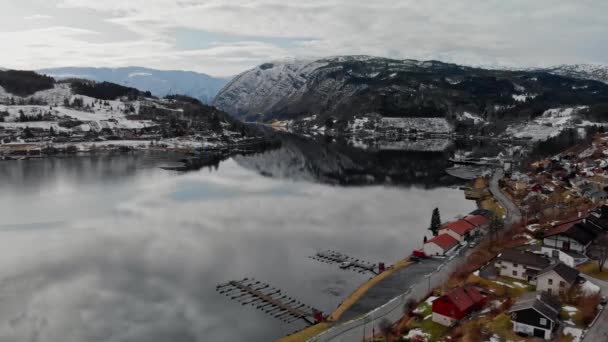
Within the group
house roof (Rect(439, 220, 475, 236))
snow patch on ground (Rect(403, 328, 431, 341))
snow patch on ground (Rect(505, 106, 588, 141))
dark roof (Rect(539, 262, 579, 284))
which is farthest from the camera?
snow patch on ground (Rect(505, 106, 588, 141))

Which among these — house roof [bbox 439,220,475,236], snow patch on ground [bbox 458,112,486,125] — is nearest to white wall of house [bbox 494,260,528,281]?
house roof [bbox 439,220,475,236]

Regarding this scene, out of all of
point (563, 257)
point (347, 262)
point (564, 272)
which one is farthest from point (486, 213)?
point (564, 272)

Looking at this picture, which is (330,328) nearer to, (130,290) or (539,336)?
(539,336)

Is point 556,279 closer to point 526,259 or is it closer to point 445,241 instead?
point 526,259

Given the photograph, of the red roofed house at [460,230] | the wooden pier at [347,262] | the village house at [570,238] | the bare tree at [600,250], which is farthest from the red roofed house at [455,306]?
the red roofed house at [460,230]

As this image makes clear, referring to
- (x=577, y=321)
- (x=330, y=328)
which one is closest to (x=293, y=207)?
(x=330, y=328)

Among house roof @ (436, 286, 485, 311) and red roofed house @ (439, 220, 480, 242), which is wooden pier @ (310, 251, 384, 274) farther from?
house roof @ (436, 286, 485, 311)
